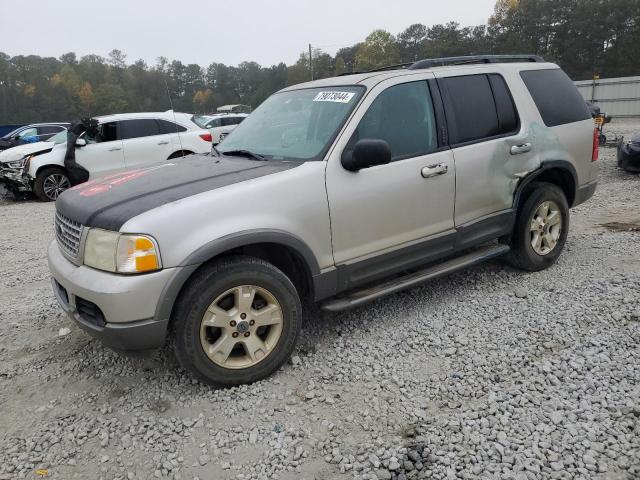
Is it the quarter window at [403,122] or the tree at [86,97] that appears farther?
the tree at [86,97]

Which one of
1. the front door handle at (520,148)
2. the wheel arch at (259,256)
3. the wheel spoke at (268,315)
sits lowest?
the wheel spoke at (268,315)

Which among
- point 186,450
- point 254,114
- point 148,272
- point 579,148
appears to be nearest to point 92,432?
point 186,450

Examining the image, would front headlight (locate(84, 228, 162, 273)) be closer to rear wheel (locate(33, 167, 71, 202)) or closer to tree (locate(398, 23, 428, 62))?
rear wheel (locate(33, 167, 71, 202))

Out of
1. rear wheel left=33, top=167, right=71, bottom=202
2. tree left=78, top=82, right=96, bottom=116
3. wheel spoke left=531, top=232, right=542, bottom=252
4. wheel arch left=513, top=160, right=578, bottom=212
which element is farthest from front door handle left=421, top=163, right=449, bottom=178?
tree left=78, top=82, right=96, bottom=116

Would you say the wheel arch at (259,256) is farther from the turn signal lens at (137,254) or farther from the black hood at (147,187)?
the black hood at (147,187)

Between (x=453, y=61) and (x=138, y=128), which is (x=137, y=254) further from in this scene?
(x=138, y=128)

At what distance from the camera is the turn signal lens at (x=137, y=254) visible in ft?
8.63

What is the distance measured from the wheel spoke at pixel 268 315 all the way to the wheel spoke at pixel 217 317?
6.3 inches

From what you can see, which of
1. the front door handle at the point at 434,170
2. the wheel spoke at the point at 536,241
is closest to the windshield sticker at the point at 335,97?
the front door handle at the point at 434,170

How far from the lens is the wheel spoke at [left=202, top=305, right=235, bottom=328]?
2.85 meters

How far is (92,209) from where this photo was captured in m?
2.91

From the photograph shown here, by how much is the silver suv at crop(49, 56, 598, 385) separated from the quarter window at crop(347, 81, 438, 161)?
1cm

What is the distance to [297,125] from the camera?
12.2ft

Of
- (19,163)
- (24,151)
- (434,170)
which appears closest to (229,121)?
(24,151)
